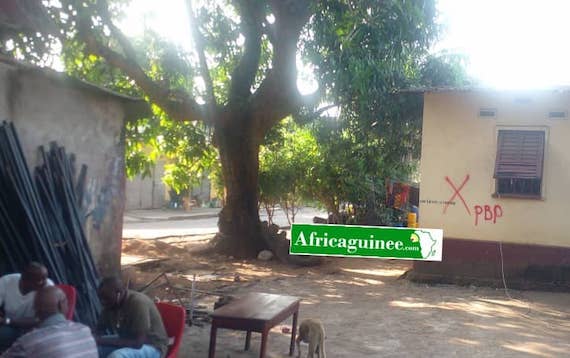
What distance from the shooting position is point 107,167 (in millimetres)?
8258

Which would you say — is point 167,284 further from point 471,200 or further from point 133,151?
point 471,200

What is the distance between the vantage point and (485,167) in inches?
402

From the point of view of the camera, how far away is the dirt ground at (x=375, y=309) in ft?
21.5

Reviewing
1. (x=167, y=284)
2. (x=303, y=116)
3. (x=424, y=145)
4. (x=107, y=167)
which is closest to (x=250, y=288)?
(x=167, y=284)

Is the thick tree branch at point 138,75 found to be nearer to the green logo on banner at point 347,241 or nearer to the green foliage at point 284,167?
the green foliage at point 284,167

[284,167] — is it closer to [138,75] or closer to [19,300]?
[138,75]

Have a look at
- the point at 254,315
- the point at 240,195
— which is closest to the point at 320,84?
the point at 240,195

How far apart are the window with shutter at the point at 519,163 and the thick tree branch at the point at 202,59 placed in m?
5.74

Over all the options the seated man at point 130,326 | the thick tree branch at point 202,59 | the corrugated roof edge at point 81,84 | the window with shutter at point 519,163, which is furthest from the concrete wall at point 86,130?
the window with shutter at point 519,163

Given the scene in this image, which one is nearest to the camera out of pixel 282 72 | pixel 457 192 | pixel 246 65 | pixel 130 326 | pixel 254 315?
pixel 130 326

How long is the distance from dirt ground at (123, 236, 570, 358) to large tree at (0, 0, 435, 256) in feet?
6.09

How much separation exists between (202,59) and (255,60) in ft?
3.60

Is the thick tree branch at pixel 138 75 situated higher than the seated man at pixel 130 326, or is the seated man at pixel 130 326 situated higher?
the thick tree branch at pixel 138 75

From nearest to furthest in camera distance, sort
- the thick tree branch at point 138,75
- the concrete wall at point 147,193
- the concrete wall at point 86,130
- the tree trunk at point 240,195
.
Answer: the concrete wall at point 86,130 < the thick tree branch at point 138,75 < the tree trunk at point 240,195 < the concrete wall at point 147,193
